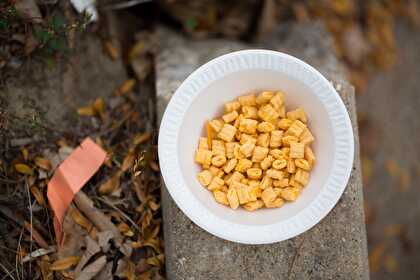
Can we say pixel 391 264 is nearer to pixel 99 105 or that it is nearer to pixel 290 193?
pixel 290 193

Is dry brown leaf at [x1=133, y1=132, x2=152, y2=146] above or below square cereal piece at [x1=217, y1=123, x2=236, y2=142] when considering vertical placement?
below

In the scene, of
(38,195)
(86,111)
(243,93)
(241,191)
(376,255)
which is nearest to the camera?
(241,191)

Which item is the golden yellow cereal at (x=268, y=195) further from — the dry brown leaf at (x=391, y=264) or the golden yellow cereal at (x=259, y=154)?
the dry brown leaf at (x=391, y=264)

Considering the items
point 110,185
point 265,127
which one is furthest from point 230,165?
point 110,185

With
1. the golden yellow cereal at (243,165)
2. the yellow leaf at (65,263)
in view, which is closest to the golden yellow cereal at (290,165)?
the golden yellow cereal at (243,165)

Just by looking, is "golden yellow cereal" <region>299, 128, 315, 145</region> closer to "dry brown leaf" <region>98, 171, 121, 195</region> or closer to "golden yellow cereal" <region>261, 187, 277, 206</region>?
"golden yellow cereal" <region>261, 187, 277, 206</region>

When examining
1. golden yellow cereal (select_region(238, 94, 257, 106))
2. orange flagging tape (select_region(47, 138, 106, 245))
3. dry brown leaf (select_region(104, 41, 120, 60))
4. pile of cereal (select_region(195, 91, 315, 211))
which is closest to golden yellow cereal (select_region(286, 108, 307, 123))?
pile of cereal (select_region(195, 91, 315, 211))

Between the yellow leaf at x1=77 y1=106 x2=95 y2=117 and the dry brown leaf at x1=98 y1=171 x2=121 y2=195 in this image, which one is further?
the yellow leaf at x1=77 y1=106 x2=95 y2=117
